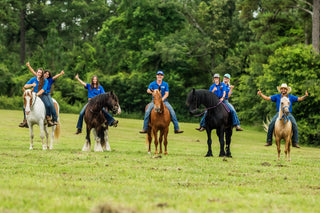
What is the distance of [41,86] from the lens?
16.9 m

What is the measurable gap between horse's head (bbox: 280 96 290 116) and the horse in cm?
544

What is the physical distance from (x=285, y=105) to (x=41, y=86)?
8317 mm

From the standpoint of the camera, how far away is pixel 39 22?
69000 mm

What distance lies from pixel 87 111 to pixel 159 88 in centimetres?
280

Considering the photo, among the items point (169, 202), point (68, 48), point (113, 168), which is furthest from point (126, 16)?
point (169, 202)

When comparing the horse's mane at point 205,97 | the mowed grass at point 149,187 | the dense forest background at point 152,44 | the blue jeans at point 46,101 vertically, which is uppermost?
the dense forest background at point 152,44

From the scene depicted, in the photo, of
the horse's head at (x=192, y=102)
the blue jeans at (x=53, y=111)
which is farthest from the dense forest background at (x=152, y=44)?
the blue jeans at (x=53, y=111)

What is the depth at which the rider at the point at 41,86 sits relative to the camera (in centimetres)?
1658

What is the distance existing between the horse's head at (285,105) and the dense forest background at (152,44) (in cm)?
2571

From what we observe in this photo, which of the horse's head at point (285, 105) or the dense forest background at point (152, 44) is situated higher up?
the dense forest background at point (152, 44)

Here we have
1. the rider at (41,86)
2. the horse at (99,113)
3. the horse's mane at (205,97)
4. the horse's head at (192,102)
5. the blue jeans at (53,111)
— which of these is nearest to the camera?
the horse's head at (192,102)

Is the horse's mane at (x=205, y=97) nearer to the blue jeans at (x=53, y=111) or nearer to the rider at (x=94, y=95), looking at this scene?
the rider at (x=94, y=95)

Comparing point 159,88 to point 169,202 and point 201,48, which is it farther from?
point 201,48

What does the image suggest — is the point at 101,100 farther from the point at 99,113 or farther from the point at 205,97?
the point at 205,97
